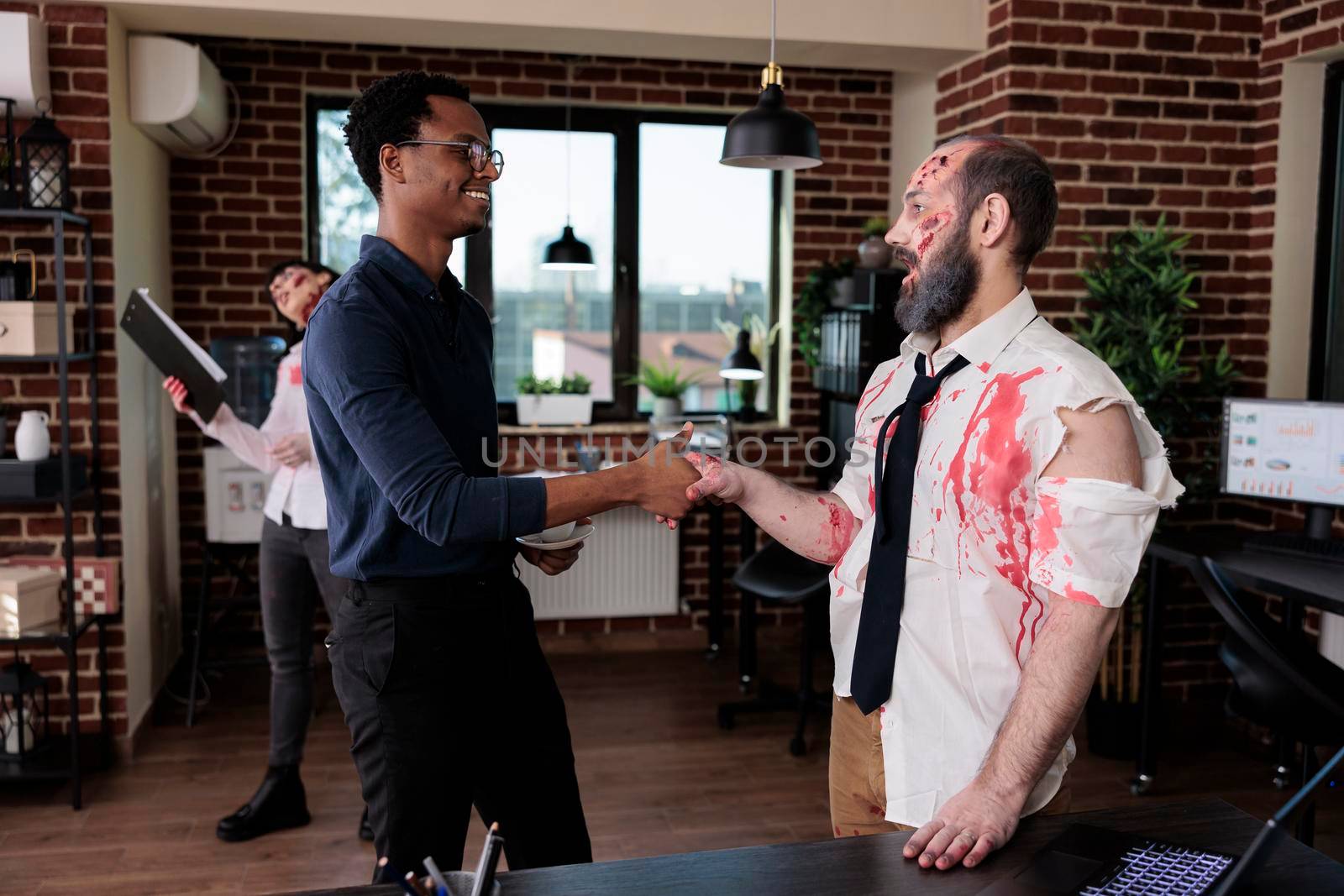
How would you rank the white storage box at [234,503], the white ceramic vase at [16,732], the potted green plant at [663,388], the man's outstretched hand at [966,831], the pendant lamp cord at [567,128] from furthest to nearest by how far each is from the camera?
the potted green plant at [663,388]
the pendant lamp cord at [567,128]
the white storage box at [234,503]
the white ceramic vase at [16,732]
the man's outstretched hand at [966,831]

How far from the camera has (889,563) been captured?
65.2 inches

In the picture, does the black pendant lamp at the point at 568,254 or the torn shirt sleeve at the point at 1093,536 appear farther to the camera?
the black pendant lamp at the point at 568,254

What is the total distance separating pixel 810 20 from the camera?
4.07 m

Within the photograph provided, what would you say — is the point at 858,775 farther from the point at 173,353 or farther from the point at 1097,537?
the point at 173,353

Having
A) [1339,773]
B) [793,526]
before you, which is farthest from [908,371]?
[1339,773]

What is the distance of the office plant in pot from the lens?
3.91 meters

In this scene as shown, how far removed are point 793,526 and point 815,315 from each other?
3332 millimetres

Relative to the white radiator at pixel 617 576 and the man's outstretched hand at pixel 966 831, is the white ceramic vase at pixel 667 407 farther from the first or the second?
the man's outstretched hand at pixel 966 831

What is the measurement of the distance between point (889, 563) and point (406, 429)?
0.75 metres

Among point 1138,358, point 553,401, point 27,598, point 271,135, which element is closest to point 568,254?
point 553,401

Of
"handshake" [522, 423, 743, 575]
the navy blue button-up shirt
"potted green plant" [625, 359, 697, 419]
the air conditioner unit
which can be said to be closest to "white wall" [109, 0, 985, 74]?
the air conditioner unit

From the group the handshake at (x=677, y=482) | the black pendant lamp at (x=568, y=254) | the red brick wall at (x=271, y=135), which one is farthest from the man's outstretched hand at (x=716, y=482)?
the red brick wall at (x=271, y=135)

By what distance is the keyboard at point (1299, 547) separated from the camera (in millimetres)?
3418

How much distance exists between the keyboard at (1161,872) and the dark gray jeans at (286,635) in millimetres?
2712
